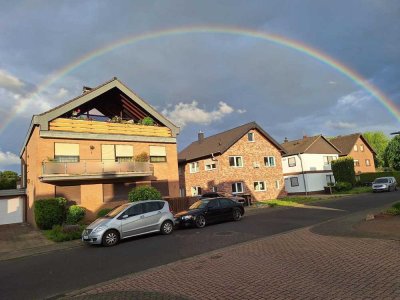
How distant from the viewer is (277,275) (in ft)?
24.1

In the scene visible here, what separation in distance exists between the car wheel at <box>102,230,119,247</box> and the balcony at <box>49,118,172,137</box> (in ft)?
36.5

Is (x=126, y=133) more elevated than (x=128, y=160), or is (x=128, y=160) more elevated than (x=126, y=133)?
(x=126, y=133)

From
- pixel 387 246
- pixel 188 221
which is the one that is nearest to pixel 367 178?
pixel 188 221

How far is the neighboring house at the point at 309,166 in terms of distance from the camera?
44750 millimetres

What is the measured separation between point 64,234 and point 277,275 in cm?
1224

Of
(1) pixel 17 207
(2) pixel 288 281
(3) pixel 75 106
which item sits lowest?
(2) pixel 288 281

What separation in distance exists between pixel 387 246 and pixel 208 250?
5.29m

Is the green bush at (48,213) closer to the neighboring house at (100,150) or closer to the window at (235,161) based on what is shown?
the neighboring house at (100,150)

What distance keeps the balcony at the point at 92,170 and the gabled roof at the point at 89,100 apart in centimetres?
295

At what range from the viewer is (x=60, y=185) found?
21.2 meters

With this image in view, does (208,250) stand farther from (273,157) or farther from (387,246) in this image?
(273,157)

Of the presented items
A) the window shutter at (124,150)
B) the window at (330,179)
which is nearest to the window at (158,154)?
the window shutter at (124,150)

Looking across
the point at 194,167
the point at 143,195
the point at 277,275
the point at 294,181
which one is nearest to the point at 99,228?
the point at 143,195

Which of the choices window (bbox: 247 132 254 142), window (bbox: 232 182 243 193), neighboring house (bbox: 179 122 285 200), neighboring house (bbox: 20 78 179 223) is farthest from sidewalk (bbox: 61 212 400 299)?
window (bbox: 247 132 254 142)
